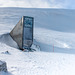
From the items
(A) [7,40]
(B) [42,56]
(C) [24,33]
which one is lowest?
(B) [42,56]

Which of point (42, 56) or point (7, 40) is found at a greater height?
point (7, 40)

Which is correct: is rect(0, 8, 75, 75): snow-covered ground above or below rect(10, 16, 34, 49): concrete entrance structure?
below

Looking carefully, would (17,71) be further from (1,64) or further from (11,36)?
(11,36)

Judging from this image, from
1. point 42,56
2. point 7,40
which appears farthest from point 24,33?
point 42,56

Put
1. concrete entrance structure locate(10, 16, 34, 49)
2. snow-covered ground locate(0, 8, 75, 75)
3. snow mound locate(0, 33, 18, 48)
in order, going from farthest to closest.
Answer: snow mound locate(0, 33, 18, 48) → concrete entrance structure locate(10, 16, 34, 49) → snow-covered ground locate(0, 8, 75, 75)

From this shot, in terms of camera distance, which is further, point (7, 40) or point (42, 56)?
point (7, 40)

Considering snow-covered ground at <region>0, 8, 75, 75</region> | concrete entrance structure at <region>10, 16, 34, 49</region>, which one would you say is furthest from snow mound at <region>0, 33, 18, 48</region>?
concrete entrance structure at <region>10, 16, 34, 49</region>

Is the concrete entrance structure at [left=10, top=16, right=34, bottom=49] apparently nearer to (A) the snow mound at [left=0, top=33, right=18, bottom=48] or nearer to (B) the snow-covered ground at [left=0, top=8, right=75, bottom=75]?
(A) the snow mound at [left=0, top=33, right=18, bottom=48]

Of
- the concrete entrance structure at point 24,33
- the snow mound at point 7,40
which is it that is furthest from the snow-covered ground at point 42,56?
the concrete entrance structure at point 24,33

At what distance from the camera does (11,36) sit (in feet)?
33.9

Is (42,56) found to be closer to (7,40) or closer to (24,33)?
(24,33)

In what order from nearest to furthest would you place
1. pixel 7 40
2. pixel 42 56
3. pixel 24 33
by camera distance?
pixel 42 56
pixel 24 33
pixel 7 40

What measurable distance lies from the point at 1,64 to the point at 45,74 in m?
1.44

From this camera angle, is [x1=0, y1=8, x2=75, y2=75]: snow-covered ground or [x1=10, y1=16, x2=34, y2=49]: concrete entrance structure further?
[x1=10, y1=16, x2=34, y2=49]: concrete entrance structure
